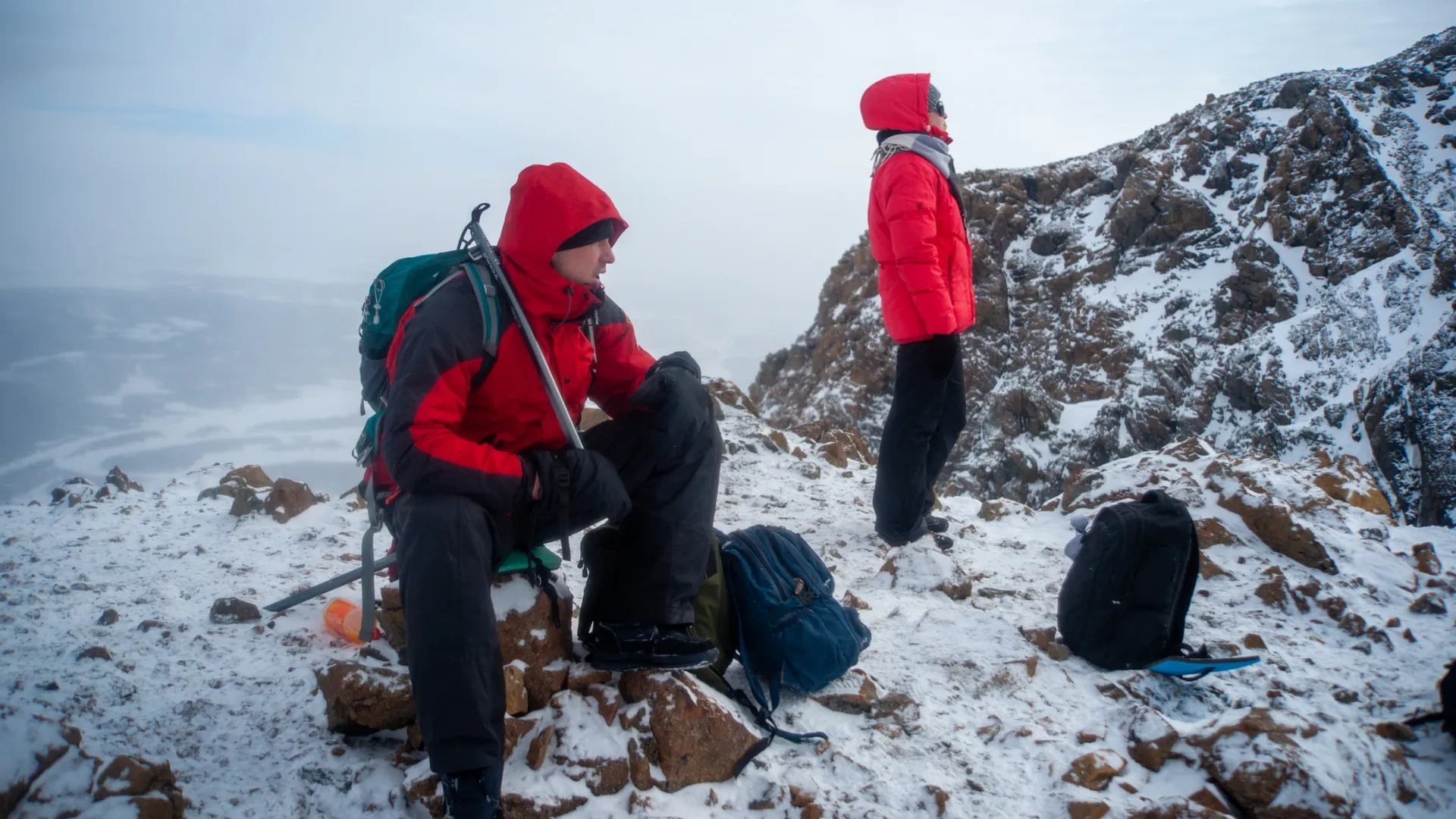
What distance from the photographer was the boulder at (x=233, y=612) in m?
3.34

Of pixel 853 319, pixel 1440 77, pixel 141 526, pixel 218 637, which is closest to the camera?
pixel 218 637

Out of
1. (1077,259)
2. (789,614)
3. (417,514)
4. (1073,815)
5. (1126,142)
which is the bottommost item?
(1073,815)

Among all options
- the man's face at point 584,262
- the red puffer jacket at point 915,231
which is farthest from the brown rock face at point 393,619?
the red puffer jacket at point 915,231

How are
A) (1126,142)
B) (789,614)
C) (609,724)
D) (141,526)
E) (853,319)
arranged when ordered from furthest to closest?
(1126,142), (853,319), (141,526), (789,614), (609,724)

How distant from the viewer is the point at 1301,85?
22.1 m

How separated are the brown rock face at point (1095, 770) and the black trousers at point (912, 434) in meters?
2.07

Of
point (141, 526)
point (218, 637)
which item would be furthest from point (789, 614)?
point (141, 526)

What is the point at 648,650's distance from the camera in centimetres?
263

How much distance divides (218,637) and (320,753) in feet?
3.55

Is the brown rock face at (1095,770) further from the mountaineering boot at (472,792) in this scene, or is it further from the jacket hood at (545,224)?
the jacket hood at (545,224)

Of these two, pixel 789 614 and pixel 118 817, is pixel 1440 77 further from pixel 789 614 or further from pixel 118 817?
pixel 118 817

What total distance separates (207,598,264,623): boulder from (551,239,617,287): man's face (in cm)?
218

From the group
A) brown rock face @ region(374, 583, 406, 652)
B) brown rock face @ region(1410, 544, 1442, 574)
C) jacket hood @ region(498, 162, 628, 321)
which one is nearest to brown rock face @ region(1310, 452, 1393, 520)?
brown rock face @ region(1410, 544, 1442, 574)

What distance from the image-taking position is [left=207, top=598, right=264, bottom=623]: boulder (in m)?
3.34
